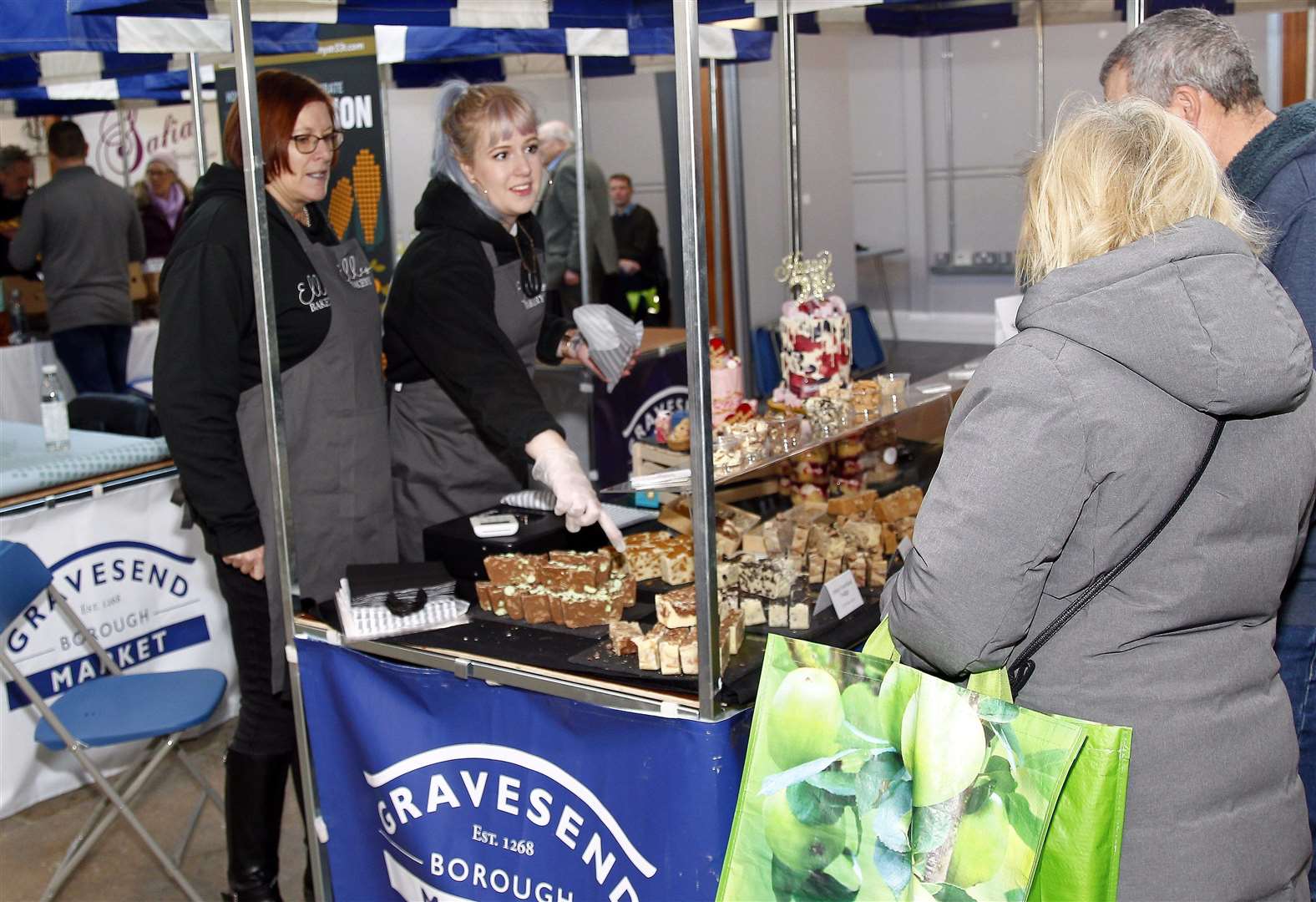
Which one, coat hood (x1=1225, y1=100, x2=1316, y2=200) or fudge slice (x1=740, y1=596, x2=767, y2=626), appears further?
fudge slice (x1=740, y1=596, x2=767, y2=626)

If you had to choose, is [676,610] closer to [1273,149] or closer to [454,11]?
[1273,149]

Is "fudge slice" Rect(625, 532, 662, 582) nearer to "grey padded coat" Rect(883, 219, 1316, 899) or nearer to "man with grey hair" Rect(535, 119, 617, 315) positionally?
"grey padded coat" Rect(883, 219, 1316, 899)

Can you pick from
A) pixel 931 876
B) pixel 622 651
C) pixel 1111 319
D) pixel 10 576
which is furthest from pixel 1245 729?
pixel 10 576

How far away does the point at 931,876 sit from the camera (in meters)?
1.56

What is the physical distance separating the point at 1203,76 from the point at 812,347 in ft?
3.22

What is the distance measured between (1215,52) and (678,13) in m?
1.01

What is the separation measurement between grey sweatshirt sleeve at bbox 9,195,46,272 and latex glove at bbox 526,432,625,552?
5639 mm

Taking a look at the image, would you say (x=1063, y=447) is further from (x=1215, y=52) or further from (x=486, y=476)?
(x=486, y=476)

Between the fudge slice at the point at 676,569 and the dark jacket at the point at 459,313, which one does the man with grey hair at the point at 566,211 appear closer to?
the dark jacket at the point at 459,313

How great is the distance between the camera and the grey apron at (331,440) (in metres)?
2.66

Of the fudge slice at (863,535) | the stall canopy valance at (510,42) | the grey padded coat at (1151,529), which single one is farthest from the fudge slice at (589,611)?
the stall canopy valance at (510,42)

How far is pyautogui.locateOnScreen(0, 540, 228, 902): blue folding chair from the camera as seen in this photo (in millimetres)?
3039

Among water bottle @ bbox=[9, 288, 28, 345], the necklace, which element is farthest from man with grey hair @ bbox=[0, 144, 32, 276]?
the necklace

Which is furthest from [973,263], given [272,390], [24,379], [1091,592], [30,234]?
[1091,592]
